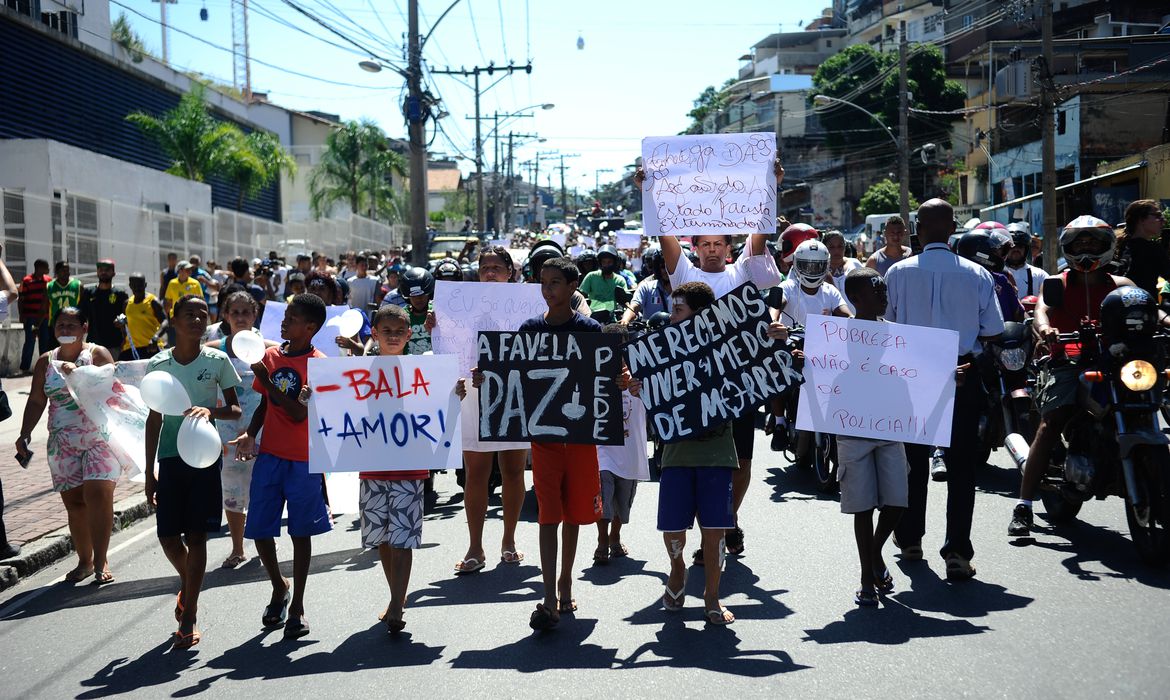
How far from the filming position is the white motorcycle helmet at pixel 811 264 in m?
8.33

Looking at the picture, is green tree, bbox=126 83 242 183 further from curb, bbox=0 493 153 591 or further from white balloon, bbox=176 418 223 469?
white balloon, bbox=176 418 223 469

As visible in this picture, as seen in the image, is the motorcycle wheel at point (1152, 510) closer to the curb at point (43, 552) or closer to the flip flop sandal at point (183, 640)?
the flip flop sandal at point (183, 640)

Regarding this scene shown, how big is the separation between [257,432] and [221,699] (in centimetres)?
165

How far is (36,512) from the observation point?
9438mm

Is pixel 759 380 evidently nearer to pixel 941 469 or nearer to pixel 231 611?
pixel 231 611

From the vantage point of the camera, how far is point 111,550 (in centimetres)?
863

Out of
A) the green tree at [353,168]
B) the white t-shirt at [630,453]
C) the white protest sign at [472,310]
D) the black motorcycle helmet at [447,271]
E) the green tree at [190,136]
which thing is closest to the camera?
the white t-shirt at [630,453]

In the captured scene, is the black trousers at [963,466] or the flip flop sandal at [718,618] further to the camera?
the black trousers at [963,466]

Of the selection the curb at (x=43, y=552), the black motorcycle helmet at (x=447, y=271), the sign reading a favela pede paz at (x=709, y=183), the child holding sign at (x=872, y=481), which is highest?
the sign reading a favela pede paz at (x=709, y=183)

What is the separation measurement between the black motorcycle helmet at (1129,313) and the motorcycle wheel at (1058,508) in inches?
51.8

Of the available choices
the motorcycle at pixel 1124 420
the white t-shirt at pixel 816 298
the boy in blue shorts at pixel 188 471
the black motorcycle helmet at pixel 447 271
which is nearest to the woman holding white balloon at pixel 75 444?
the boy in blue shorts at pixel 188 471

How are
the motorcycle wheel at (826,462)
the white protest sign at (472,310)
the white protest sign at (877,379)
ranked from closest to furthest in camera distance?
the white protest sign at (877,379) < the white protest sign at (472,310) < the motorcycle wheel at (826,462)

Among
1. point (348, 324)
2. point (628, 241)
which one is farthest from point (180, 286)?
point (628, 241)

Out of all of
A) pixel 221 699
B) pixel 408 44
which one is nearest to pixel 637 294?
pixel 221 699
